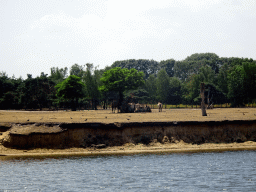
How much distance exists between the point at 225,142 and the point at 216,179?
13.0 metres

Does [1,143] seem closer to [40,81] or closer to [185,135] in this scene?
[185,135]

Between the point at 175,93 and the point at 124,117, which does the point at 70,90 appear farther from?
the point at 175,93

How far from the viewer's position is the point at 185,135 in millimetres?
30500

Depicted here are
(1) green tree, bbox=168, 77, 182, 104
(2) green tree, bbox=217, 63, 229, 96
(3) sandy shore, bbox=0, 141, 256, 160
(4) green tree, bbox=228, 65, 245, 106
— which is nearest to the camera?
(3) sandy shore, bbox=0, 141, 256, 160

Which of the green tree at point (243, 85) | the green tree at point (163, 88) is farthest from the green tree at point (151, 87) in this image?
the green tree at point (243, 85)

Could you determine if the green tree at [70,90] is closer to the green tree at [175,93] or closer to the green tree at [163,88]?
the green tree at [175,93]

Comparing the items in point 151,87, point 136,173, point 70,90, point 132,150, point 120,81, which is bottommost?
point 136,173

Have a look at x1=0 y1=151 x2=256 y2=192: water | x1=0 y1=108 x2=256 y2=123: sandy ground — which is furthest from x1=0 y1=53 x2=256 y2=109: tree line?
x1=0 y1=151 x2=256 y2=192: water

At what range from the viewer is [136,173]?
19.9m

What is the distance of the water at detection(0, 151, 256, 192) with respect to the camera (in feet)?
55.5

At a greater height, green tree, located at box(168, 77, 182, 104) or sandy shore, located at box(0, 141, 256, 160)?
green tree, located at box(168, 77, 182, 104)

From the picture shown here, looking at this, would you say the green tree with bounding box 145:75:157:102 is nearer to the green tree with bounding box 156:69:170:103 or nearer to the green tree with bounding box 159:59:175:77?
the green tree with bounding box 156:69:170:103

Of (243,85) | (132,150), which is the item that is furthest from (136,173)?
(243,85)

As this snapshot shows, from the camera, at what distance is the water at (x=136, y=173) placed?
16.9 metres
